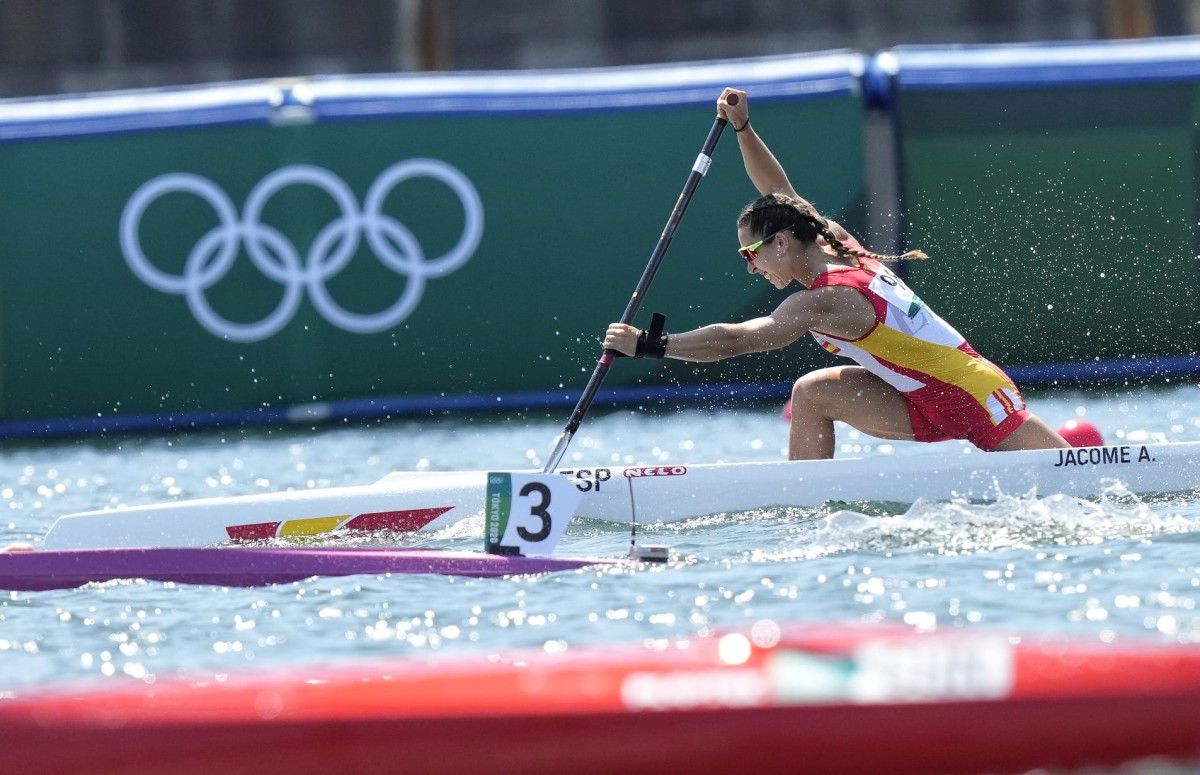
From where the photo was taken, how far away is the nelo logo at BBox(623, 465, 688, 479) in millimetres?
6801

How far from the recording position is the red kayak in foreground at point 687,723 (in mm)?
3021

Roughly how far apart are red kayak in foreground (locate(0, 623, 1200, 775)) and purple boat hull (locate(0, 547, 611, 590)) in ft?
8.93

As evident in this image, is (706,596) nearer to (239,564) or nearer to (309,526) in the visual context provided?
(239,564)

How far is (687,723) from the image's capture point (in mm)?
3035

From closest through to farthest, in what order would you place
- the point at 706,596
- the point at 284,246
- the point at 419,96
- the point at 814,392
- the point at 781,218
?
1. the point at 706,596
2. the point at 781,218
3. the point at 814,392
4. the point at 284,246
5. the point at 419,96

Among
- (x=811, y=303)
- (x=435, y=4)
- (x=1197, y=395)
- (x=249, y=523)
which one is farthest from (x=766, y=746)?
(x=435, y=4)

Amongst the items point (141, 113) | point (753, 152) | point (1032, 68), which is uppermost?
point (1032, 68)

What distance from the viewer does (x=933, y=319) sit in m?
6.88

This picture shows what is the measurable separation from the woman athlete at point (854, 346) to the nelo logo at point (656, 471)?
471 mm

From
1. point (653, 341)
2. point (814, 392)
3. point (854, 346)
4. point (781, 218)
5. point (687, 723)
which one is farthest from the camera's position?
point (814, 392)

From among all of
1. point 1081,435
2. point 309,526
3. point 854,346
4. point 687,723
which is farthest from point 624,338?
point 687,723

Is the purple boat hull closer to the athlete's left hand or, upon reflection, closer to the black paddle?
the black paddle

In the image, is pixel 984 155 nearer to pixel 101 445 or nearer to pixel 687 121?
pixel 687 121

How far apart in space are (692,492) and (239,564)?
67.6 inches
